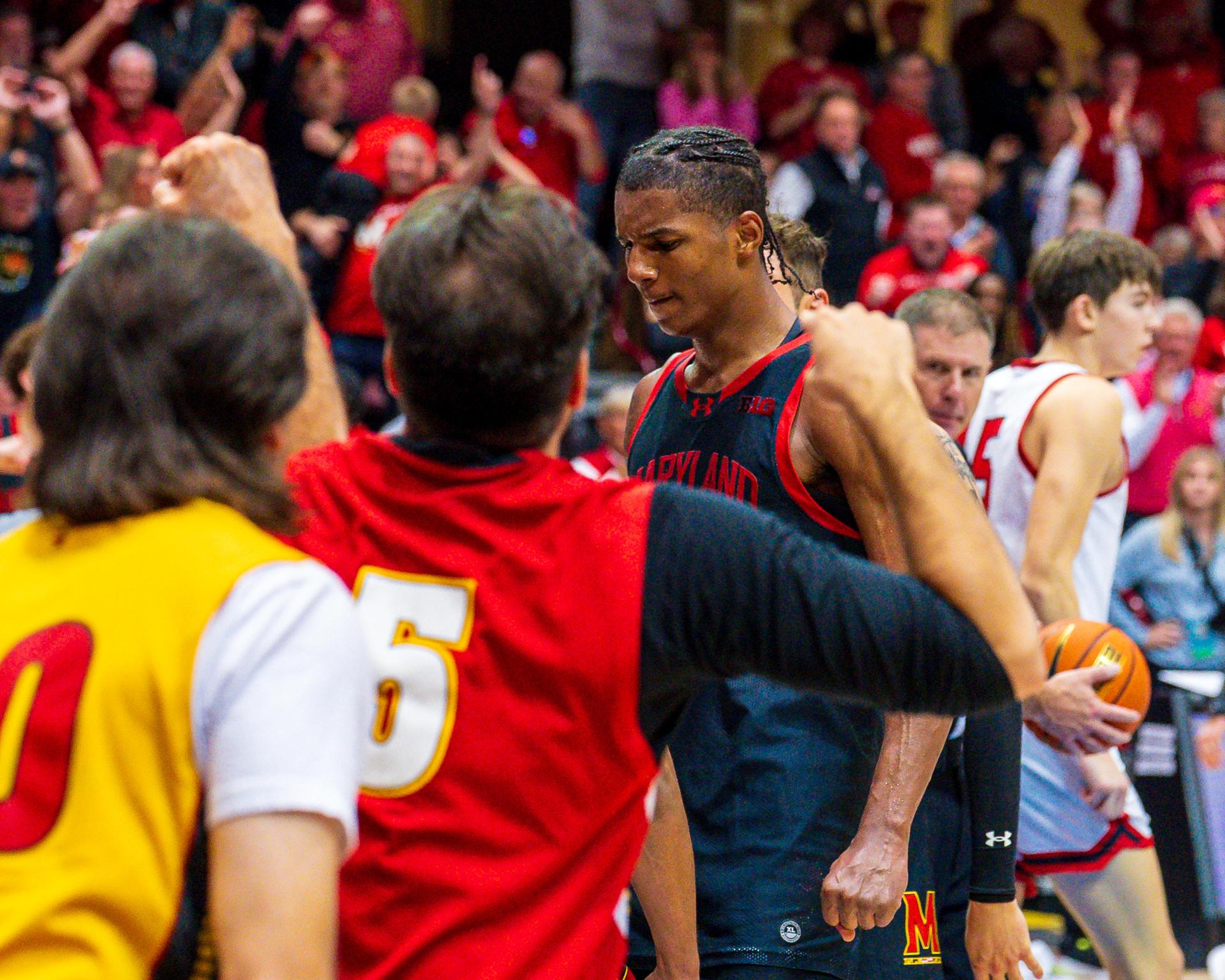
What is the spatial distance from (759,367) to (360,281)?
623 centimetres

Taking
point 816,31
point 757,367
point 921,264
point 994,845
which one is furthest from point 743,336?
point 816,31

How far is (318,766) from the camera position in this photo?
1.39m

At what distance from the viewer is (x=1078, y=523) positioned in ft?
12.9

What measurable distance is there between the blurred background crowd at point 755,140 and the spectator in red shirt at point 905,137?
0.06 feet

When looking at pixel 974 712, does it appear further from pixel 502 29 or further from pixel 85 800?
pixel 502 29

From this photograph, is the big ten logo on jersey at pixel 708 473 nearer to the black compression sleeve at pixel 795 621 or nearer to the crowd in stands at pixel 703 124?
the black compression sleeve at pixel 795 621

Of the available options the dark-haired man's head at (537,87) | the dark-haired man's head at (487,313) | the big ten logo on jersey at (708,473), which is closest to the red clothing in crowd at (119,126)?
the dark-haired man's head at (537,87)

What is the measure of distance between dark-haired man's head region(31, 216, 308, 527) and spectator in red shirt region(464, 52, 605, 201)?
839 cm

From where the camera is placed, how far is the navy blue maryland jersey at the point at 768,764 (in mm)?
2732

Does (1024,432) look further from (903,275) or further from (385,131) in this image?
(385,131)

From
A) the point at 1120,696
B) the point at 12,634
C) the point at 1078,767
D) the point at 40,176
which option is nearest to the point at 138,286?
the point at 12,634

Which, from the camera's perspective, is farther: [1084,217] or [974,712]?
[1084,217]

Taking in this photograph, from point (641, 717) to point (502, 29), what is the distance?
Answer: 12.0m

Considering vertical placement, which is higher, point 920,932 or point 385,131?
point 385,131
